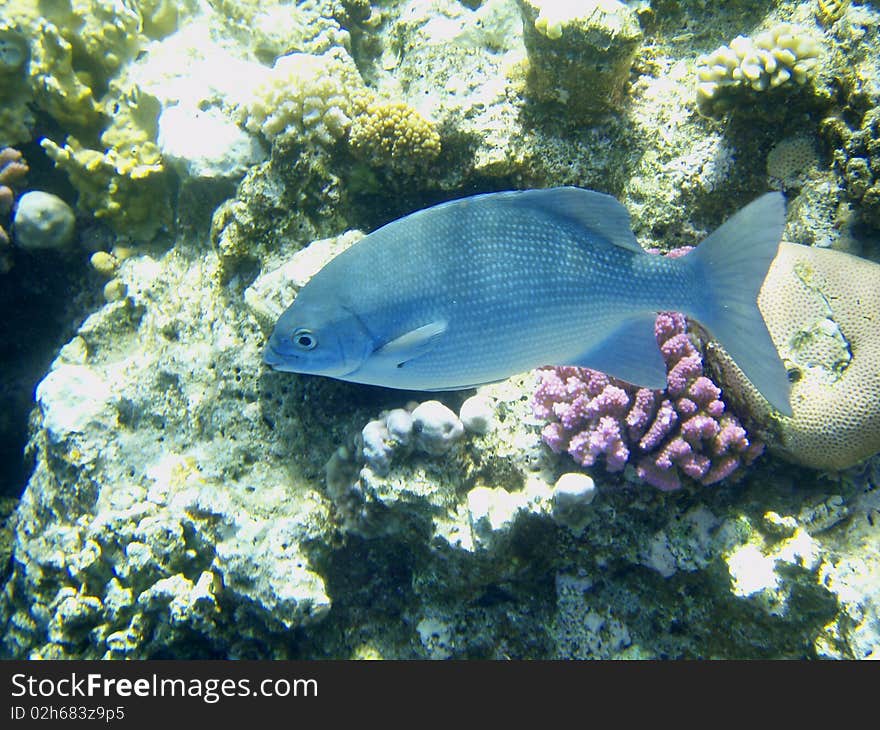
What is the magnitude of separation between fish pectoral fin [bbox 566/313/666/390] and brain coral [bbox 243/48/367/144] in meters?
2.36

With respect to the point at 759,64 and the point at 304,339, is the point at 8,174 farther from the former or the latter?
the point at 759,64

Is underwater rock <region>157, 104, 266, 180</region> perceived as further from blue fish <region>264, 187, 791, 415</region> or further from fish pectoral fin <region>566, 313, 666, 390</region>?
fish pectoral fin <region>566, 313, 666, 390</region>

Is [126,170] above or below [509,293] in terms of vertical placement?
below

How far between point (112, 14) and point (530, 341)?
5.25 m

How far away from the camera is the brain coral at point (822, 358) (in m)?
2.63

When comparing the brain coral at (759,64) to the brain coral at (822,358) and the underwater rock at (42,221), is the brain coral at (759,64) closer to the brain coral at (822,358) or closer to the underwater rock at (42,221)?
the brain coral at (822,358)

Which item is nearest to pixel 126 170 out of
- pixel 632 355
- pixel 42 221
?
pixel 42 221

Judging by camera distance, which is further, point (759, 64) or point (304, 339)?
point (759, 64)

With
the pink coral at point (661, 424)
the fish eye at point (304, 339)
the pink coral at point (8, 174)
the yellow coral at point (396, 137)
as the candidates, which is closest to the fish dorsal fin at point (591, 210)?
the pink coral at point (661, 424)

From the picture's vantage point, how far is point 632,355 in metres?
2.22

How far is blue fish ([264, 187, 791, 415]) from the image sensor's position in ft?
6.79

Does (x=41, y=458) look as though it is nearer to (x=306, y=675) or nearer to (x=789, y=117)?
(x=306, y=675)

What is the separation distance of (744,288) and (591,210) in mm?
Answer: 683

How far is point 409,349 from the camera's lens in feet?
6.64
